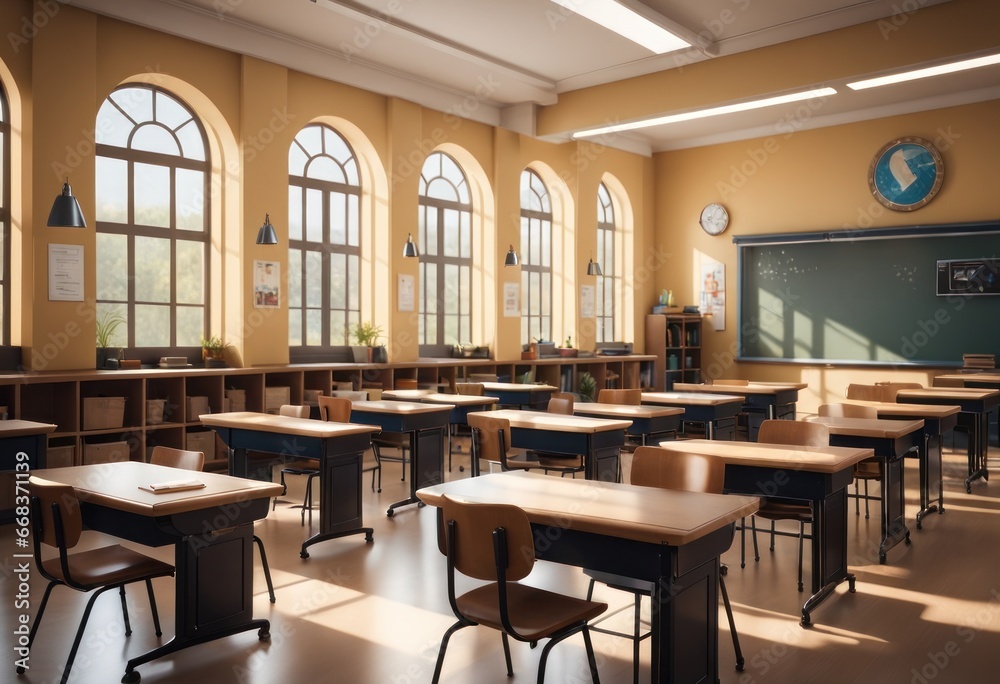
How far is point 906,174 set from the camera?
10.9m

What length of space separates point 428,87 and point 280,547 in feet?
21.6

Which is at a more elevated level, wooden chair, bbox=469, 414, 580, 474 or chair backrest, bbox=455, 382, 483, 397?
chair backrest, bbox=455, 382, 483, 397

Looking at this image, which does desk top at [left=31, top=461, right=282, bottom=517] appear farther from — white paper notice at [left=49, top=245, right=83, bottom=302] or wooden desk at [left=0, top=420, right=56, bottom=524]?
white paper notice at [left=49, top=245, right=83, bottom=302]

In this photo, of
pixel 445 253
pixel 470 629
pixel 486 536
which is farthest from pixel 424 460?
pixel 445 253

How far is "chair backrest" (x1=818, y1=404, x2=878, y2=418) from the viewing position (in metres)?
6.10

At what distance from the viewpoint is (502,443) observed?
5.53 metres

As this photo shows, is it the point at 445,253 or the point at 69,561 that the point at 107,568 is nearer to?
the point at 69,561

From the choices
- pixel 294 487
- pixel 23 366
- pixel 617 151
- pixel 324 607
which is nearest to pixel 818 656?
pixel 324 607

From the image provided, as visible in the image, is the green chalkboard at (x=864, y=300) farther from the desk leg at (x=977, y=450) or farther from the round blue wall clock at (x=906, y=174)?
the desk leg at (x=977, y=450)

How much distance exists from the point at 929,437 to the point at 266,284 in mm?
6315

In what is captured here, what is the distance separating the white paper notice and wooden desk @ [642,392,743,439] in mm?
5209

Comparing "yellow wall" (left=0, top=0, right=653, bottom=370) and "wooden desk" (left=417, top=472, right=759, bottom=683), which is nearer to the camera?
"wooden desk" (left=417, top=472, right=759, bottom=683)

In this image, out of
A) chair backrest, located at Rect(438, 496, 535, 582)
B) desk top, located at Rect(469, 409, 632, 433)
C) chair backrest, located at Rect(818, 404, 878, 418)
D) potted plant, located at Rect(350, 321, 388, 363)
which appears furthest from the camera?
potted plant, located at Rect(350, 321, 388, 363)

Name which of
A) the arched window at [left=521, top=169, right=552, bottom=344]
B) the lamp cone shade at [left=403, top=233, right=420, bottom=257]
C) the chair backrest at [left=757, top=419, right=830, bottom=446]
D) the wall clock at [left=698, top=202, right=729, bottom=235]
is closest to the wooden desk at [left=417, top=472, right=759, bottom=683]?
the chair backrest at [left=757, top=419, right=830, bottom=446]
